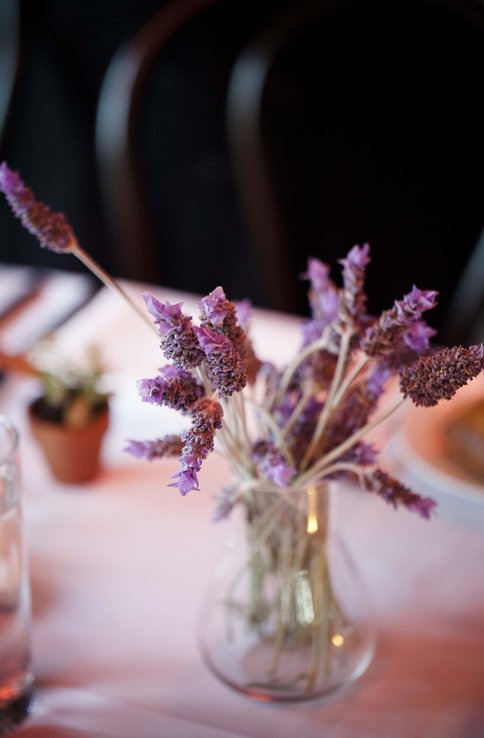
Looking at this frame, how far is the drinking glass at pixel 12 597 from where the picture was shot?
0.64 m

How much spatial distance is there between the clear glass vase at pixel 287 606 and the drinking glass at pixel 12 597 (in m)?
0.15

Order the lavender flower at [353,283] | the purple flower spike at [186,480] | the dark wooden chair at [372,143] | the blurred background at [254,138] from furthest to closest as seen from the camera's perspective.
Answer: the dark wooden chair at [372,143] → the blurred background at [254,138] → the lavender flower at [353,283] → the purple flower spike at [186,480]

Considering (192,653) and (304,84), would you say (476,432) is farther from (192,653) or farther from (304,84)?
(304,84)

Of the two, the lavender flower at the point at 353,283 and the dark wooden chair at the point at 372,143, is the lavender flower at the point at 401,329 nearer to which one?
the lavender flower at the point at 353,283

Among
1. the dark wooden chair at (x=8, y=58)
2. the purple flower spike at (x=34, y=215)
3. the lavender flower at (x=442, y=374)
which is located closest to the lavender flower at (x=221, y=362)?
the lavender flower at (x=442, y=374)

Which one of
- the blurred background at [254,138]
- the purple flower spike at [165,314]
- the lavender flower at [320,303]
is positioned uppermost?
the purple flower spike at [165,314]

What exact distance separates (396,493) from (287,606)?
14 cm

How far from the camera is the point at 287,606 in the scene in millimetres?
676

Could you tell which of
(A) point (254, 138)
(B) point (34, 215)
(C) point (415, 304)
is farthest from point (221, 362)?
(A) point (254, 138)

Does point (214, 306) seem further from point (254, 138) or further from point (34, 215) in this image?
point (254, 138)

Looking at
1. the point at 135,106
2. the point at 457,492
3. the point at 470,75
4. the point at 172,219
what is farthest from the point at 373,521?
the point at 172,219

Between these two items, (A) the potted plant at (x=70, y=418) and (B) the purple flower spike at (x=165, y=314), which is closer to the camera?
(B) the purple flower spike at (x=165, y=314)

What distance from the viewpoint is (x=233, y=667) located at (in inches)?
27.5

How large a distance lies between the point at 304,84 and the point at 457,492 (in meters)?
1.74
